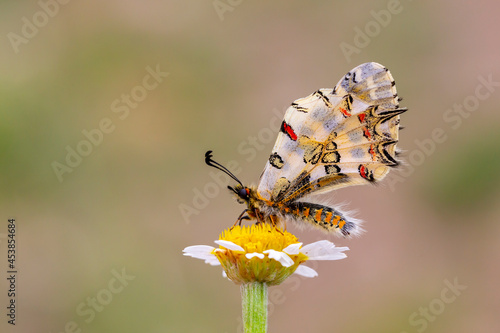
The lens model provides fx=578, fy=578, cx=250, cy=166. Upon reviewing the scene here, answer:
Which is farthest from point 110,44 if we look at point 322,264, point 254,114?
point 322,264

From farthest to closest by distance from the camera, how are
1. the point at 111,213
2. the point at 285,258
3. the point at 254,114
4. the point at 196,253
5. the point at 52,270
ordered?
the point at 254,114, the point at 111,213, the point at 52,270, the point at 196,253, the point at 285,258

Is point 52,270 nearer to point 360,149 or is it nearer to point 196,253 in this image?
point 196,253

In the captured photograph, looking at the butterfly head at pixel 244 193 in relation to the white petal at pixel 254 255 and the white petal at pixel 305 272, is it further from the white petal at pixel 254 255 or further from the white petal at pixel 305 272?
the white petal at pixel 254 255

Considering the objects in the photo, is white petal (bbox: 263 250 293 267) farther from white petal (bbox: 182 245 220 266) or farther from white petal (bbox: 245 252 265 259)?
white petal (bbox: 182 245 220 266)

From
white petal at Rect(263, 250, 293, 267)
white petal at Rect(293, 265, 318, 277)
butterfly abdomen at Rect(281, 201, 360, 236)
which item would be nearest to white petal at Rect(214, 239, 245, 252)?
white petal at Rect(263, 250, 293, 267)

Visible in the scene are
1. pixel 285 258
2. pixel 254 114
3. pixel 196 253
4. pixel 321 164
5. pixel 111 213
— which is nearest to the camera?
pixel 285 258

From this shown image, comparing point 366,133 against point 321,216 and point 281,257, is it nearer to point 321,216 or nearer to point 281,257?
point 321,216

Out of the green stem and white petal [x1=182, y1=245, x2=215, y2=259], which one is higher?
white petal [x1=182, y1=245, x2=215, y2=259]
